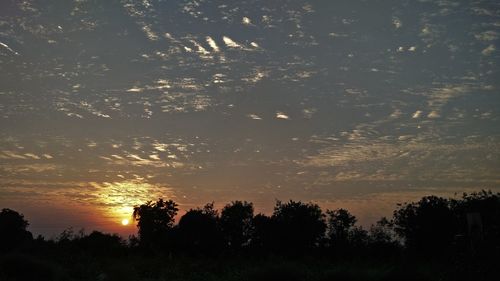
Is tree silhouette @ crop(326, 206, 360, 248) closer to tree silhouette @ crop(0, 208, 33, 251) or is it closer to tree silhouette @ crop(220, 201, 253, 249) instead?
tree silhouette @ crop(220, 201, 253, 249)

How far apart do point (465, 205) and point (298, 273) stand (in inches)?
1511

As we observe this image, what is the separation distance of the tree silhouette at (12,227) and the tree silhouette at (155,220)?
559 inches

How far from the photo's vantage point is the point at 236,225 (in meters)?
62.4

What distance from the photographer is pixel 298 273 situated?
2034 cm

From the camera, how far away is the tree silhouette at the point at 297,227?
185 feet

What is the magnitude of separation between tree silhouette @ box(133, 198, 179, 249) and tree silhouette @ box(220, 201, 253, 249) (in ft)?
24.4

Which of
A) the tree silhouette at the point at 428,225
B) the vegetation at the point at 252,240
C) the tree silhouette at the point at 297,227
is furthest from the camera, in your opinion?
the tree silhouette at the point at 297,227

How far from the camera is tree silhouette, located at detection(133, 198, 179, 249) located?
63.4 meters

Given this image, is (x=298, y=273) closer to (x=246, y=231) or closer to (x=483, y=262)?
(x=483, y=262)

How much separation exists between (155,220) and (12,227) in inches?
744

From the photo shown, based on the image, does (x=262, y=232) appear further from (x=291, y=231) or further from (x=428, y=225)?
(x=428, y=225)

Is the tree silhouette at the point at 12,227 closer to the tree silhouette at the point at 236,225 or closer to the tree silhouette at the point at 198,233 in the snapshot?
the tree silhouette at the point at 198,233

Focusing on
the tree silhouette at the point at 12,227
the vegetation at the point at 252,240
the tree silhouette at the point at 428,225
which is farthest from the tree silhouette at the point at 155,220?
the tree silhouette at the point at 428,225

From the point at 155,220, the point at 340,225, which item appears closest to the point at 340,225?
the point at 340,225
